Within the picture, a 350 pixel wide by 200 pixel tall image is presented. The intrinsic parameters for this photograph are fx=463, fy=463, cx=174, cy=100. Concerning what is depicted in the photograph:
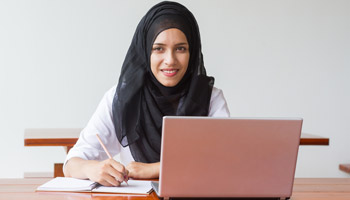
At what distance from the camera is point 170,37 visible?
5.99 ft

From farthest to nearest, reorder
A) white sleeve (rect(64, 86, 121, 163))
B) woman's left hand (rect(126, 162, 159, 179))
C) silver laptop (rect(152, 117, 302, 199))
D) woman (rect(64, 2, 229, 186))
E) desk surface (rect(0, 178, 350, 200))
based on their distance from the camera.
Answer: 1. woman (rect(64, 2, 229, 186))
2. white sleeve (rect(64, 86, 121, 163))
3. woman's left hand (rect(126, 162, 159, 179))
4. desk surface (rect(0, 178, 350, 200))
5. silver laptop (rect(152, 117, 302, 199))

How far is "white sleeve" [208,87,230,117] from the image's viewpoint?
1.98 metres

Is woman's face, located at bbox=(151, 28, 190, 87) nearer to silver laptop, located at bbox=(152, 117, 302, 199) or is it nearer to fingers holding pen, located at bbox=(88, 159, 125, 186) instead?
fingers holding pen, located at bbox=(88, 159, 125, 186)

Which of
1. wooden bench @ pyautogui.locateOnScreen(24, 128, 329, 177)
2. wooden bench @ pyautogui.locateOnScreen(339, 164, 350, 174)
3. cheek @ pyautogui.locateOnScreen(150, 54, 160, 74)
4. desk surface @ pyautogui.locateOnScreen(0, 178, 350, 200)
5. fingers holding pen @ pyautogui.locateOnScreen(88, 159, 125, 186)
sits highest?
cheek @ pyautogui.locateOnScreen(150, 54, 160, 74)

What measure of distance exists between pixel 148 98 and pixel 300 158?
2.50m

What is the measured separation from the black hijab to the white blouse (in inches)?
1.5

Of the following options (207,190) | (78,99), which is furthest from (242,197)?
(78,99)

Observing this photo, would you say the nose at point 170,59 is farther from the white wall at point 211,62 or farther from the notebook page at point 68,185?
the white wall at point 211,62

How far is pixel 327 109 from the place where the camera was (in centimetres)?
404

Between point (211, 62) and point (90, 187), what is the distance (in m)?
2.61

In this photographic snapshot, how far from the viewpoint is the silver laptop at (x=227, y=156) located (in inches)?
43.4

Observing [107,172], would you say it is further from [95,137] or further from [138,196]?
[95,137]

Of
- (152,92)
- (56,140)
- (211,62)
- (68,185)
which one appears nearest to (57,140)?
(56,140)

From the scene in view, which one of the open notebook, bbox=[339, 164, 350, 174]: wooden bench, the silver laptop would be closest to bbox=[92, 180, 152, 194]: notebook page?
the open notebook
